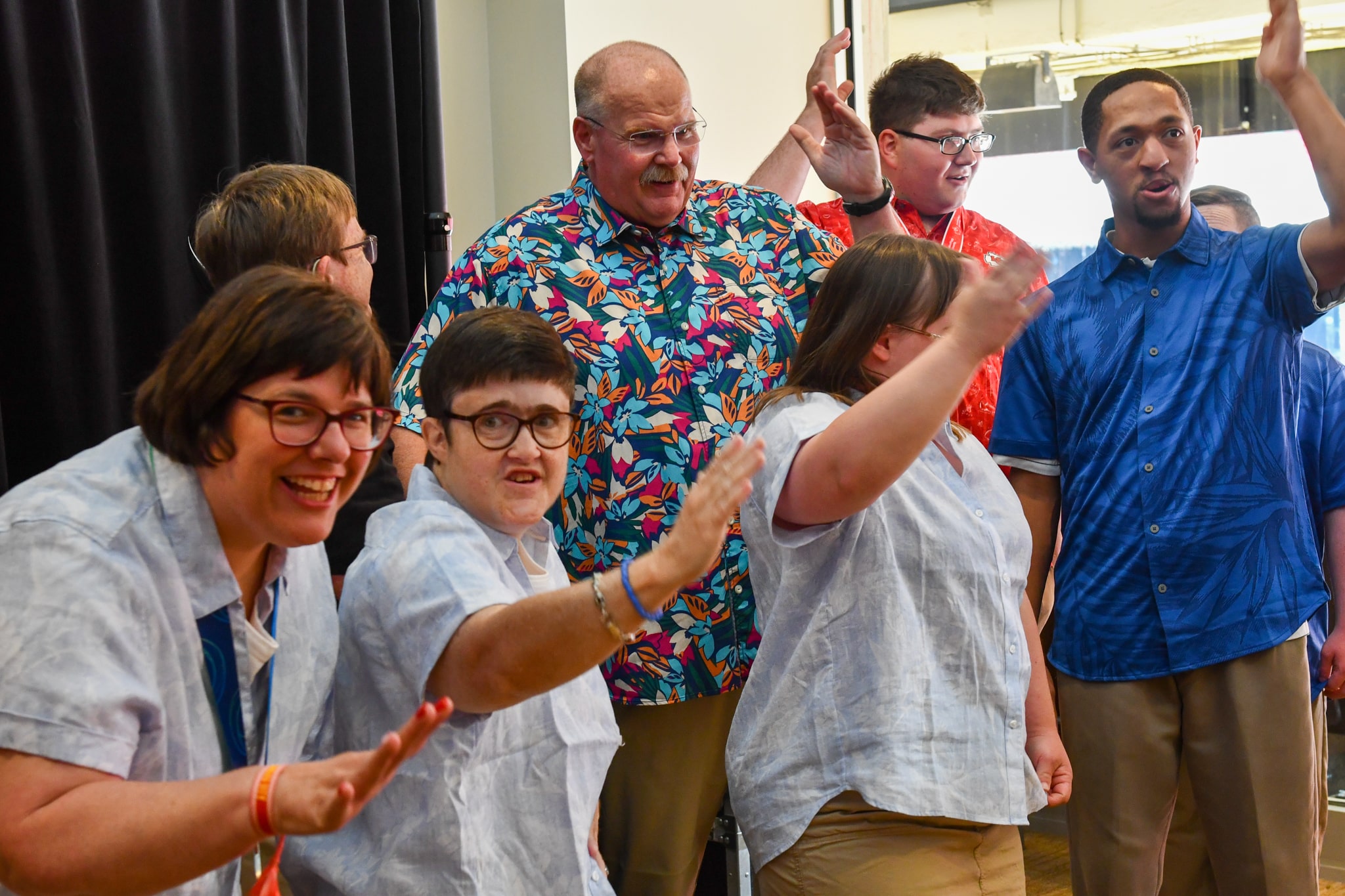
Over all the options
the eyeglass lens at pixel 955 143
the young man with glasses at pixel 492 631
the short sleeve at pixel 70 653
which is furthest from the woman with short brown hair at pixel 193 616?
the eyeglass lens at pixel 955 143

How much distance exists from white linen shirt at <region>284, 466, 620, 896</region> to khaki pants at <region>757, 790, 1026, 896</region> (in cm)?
26

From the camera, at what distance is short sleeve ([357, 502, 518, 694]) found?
121cm

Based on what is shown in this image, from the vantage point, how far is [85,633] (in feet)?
3.40

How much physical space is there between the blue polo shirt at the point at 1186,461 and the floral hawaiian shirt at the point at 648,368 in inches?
23.7

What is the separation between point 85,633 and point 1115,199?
78.3 inches

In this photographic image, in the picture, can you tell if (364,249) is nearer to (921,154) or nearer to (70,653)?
(70,653)

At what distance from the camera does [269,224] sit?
1.80 metres

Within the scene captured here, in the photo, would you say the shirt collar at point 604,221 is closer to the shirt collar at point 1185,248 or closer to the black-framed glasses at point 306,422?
the shirt collar at point 1185,248

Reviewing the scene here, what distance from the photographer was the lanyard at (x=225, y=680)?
1.20m

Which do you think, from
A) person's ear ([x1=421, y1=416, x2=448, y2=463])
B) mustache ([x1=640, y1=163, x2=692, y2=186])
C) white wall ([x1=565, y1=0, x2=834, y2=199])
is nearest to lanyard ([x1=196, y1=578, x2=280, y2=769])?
person's ear ([x1=421, y1=416, x2=448, y2=463])

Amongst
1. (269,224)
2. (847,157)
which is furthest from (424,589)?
(847,157)

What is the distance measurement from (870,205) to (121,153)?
1320mm

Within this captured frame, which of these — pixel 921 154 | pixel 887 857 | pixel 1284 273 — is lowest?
pixel 887 857

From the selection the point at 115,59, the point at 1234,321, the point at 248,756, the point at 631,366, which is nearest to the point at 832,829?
the point at 248,756
